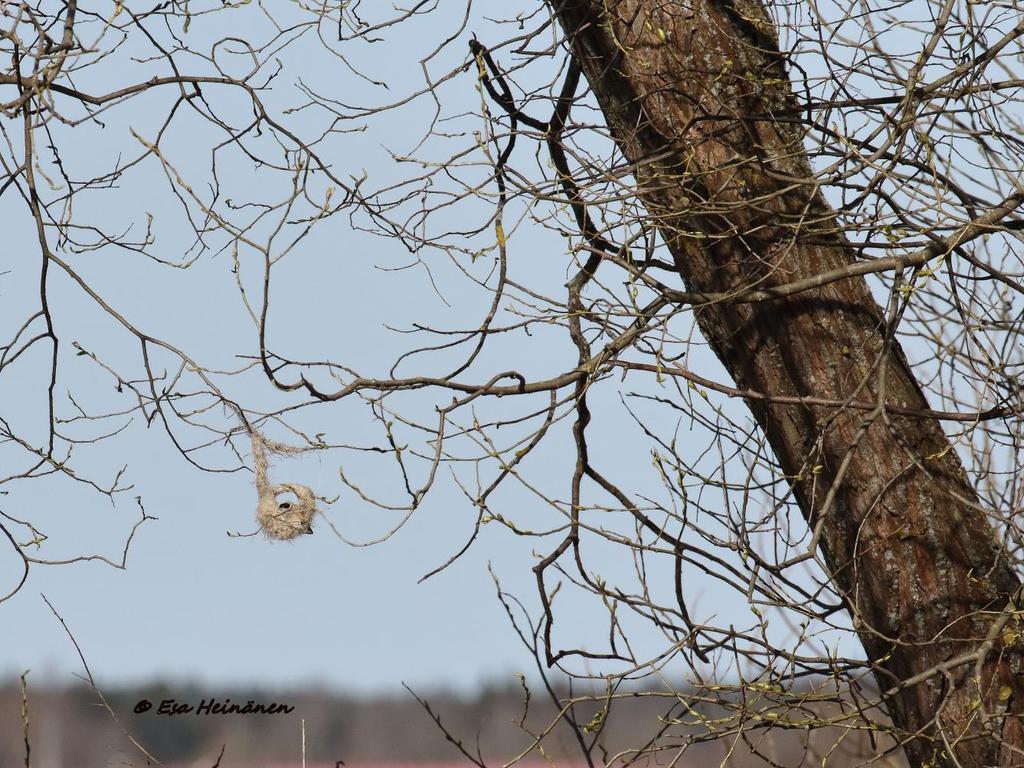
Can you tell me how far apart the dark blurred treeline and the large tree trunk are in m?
0.38

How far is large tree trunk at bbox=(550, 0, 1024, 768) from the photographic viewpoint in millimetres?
3123

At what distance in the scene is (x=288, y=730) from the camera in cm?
398

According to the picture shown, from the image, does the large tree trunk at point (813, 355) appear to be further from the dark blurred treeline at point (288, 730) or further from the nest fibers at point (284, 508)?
the nest fibers at point (284, 508)

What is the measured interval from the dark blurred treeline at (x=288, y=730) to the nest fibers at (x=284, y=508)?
76cm

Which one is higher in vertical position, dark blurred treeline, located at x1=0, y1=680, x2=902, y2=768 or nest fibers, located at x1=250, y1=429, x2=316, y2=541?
nest fibers, located at x1=250, y1=429, x2=316, y2=541

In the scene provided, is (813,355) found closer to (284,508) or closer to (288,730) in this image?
(284,508)

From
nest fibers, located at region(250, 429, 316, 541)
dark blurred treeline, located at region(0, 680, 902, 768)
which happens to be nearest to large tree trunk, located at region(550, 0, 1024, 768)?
Answer: dark blurred treeline, located at region(0, 680, 902, 768)

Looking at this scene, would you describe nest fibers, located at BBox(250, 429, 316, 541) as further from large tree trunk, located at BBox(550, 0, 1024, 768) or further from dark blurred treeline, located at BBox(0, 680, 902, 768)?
large tree trunk, located at BBox(550, 0, 1024, 768)

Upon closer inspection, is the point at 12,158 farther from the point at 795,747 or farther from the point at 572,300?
the point at 795,747

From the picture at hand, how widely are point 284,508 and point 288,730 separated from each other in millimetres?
1172

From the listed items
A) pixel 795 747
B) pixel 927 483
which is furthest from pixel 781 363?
pixel 795 747

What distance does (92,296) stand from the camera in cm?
323

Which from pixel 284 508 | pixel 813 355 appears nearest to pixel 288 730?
pixel 284 508

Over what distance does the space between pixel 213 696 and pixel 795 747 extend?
4.09m
